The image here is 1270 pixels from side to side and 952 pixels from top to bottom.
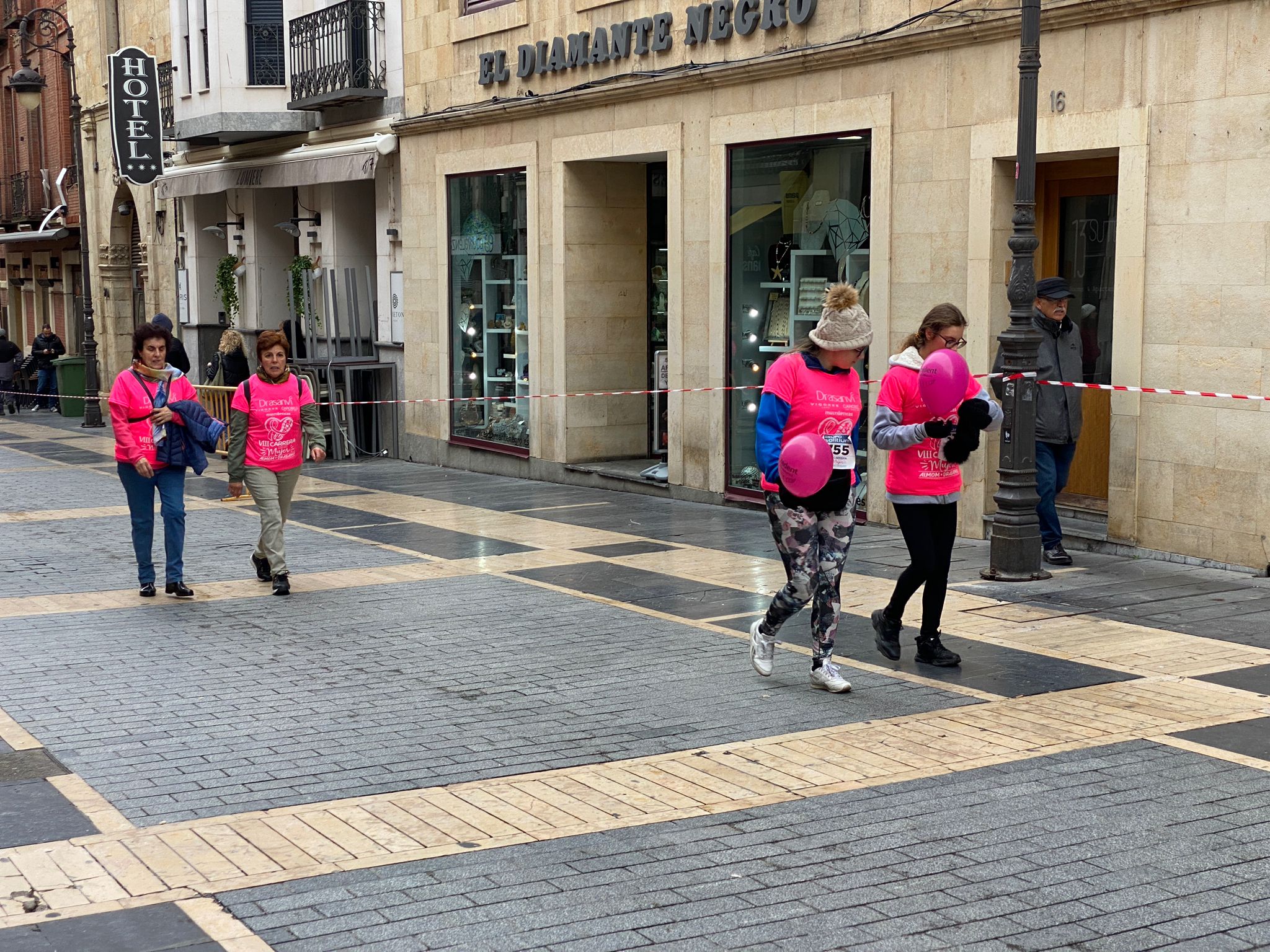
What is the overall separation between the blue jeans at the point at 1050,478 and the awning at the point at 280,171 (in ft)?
37.7

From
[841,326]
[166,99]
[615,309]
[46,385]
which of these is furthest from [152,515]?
[46,385]

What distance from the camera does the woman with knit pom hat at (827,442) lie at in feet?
24.0

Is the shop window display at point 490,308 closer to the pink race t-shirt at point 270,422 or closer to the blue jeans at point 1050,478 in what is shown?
the pink race t-shirt at point 270,422

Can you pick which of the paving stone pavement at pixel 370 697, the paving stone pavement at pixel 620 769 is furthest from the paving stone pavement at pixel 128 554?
the paving stone pavement at pixel 370 697

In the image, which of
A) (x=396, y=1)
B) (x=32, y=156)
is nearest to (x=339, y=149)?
(x=396, y=1)

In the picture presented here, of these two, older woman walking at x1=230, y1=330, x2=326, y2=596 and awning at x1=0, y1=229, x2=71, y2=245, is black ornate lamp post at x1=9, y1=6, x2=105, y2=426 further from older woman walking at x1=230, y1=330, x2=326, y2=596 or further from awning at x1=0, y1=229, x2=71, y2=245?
older woman walking at x1=230, y1=330, x2=326, y2=596

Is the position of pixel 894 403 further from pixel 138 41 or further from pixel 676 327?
pixel 138 41

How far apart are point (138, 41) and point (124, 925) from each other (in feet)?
90.0

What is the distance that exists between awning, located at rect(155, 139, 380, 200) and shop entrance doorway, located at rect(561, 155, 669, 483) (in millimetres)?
4001

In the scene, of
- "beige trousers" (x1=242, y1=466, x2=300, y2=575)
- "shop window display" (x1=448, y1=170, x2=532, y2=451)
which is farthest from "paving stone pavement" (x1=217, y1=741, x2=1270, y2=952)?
"shop window display" (x1=448, y1=170, x2=532, y2=451)

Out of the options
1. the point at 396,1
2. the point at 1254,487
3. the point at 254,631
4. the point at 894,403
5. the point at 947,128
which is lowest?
the point at 254,631

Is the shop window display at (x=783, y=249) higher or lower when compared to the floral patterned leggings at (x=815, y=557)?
higher

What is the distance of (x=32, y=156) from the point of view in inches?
1529

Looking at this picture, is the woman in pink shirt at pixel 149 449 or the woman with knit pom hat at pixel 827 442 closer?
the woman with knit pom hat at pixel 827 442
